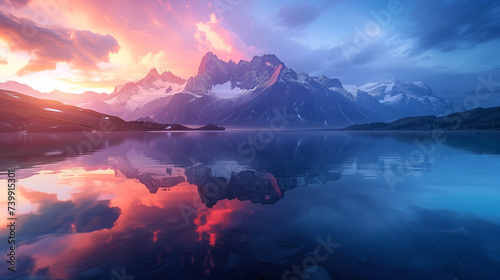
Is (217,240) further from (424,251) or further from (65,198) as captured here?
(65,198)

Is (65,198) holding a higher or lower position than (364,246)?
higher

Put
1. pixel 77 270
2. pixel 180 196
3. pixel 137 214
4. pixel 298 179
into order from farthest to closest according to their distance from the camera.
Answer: pixel 298 179 < pixel 180 196 < pixel 137 214 < pixel 77 270

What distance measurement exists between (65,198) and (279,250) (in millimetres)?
19683

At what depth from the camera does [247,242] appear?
13.3 metres

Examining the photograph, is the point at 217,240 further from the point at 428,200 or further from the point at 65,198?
the point at 428,200

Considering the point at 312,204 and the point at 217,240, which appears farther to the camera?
the point at 312,204

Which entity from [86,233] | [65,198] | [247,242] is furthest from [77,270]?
[65,198]

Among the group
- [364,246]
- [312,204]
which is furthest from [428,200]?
[364,246]

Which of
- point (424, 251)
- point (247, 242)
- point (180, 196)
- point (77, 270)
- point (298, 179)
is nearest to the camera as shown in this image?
point (77, 270)

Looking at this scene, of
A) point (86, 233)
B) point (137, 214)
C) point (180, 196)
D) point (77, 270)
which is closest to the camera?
point (77, 270)

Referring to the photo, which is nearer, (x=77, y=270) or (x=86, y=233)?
(x=77, y=270)

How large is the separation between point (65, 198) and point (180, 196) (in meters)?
9.83

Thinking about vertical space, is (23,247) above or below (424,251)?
above

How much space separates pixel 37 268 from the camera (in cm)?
1082
